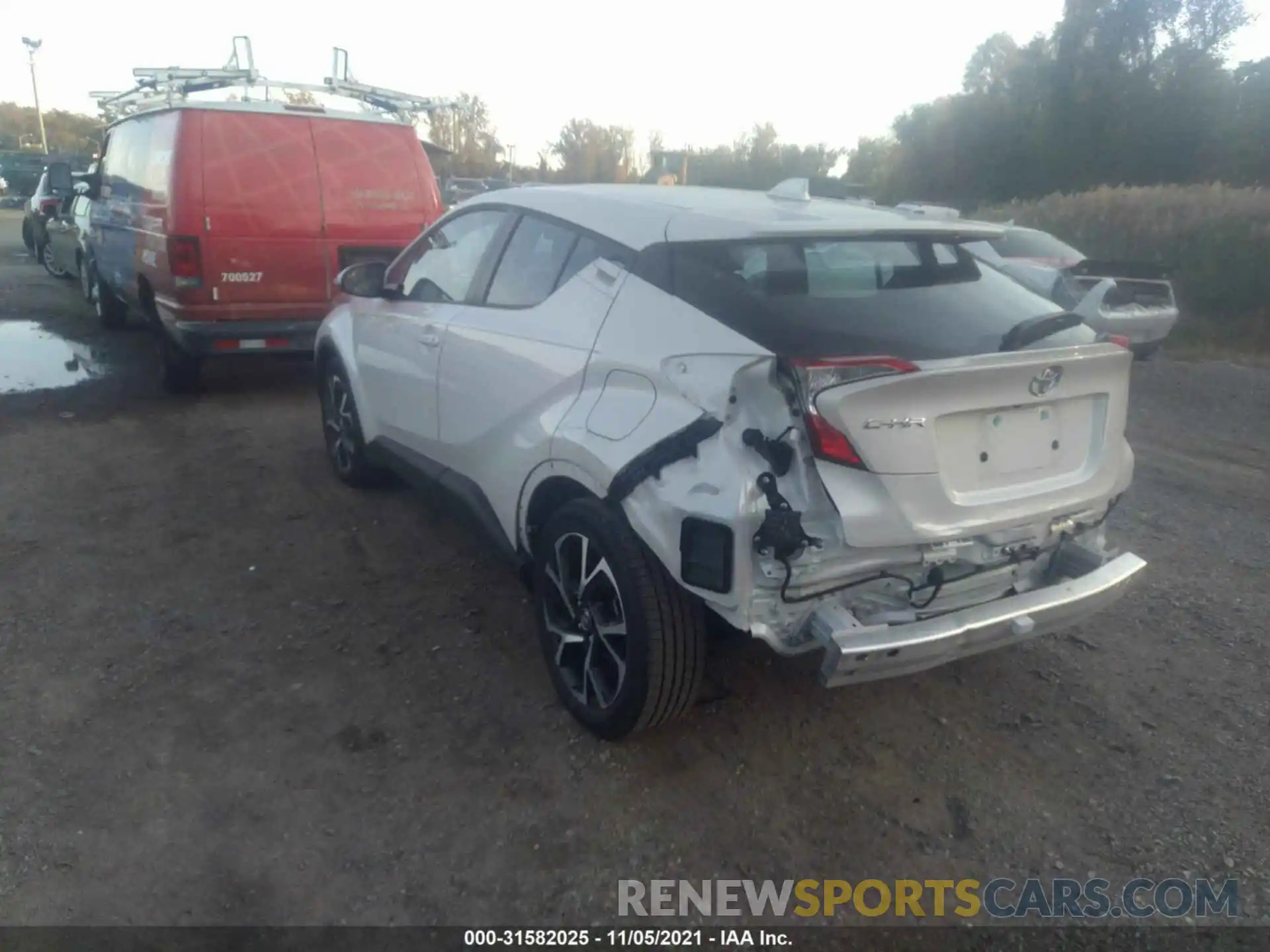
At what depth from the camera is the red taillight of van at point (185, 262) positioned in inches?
275

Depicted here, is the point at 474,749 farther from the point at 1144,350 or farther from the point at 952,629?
the point at 1144,350

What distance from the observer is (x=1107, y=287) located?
1011 cm

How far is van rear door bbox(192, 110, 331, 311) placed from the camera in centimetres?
708

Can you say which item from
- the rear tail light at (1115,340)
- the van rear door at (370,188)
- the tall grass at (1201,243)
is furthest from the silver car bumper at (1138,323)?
the rear tail light at (1115,340)

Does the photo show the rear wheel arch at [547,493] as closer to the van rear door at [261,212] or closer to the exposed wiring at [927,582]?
the exposed wiring at [927,582]

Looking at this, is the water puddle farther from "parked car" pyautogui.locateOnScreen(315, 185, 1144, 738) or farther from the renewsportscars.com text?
the renewsportscars.com text

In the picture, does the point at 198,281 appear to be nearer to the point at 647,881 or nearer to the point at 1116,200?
the point at 647,881

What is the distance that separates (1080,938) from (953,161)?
30.9 metres

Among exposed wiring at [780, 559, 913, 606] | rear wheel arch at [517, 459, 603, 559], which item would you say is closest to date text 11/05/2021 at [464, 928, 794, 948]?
exposed wiring at [780, 559, 913, 606]

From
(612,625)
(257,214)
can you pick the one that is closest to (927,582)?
(612,625)

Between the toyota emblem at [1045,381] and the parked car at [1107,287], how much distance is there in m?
7.46

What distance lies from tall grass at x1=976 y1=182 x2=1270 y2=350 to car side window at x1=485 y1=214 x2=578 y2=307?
37.4 ft

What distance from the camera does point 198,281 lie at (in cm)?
708

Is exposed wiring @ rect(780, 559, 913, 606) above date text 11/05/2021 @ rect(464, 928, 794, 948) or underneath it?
above
